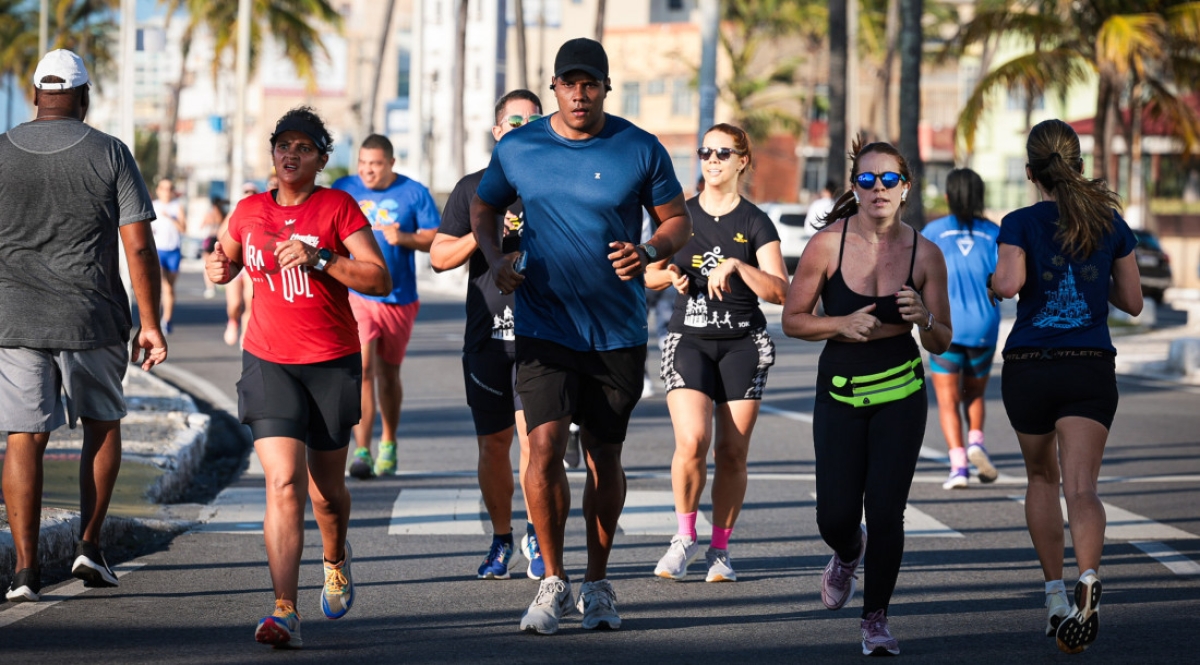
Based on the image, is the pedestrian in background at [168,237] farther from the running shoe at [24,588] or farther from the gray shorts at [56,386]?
the running shoe at [24,588]

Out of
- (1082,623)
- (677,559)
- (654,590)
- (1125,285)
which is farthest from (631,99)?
(1082,623)

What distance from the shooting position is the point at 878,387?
6.31 m

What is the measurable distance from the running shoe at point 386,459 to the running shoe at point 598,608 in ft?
15.1

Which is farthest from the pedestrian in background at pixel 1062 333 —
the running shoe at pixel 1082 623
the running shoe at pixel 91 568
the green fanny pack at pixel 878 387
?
the running shoe at pixel 91 568

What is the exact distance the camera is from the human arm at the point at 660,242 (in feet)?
20.6

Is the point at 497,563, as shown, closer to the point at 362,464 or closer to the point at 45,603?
the point at 45,603

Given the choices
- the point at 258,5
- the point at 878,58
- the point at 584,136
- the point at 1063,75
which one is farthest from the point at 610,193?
the point at 878,58

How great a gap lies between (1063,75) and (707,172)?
22345 millimetres

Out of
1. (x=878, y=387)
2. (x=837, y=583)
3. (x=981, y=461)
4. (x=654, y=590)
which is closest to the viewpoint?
(x=878, y=387)

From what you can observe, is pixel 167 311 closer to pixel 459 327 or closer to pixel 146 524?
pixel 459 327

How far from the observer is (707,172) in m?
8.12

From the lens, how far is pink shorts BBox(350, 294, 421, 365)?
10.9m

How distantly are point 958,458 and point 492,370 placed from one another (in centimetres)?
442

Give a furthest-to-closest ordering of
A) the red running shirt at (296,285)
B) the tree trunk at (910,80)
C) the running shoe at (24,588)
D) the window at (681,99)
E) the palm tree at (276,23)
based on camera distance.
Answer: the window at (681,99)
the palm tree at (276,23)
the tree trunk at (910,80)
the running shoe at (24,588)
the red running shirt at (296,285)
